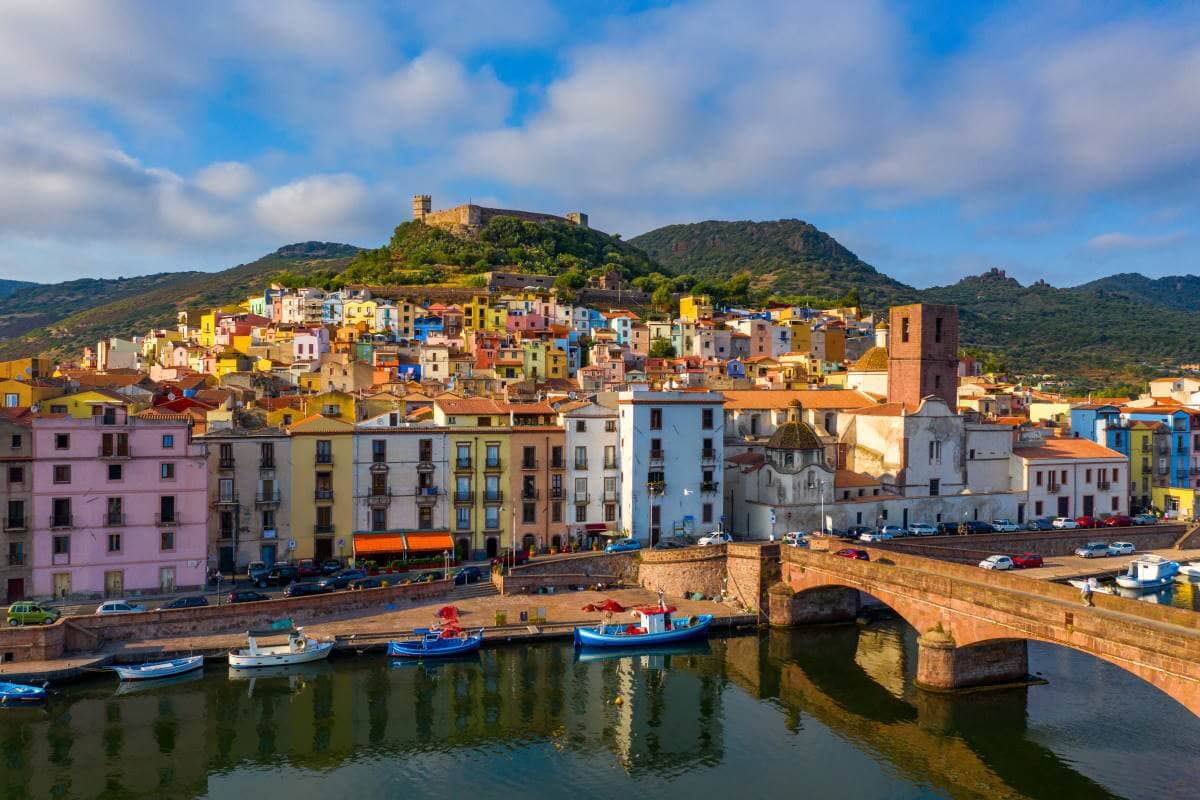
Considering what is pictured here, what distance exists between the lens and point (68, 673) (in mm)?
37344

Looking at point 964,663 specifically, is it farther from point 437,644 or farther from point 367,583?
point 367,583

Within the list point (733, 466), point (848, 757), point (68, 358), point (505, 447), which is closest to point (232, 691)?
point (505, 447)

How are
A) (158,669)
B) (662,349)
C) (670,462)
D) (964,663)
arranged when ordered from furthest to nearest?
(662,349) → (670,462) → (158,669) → (964,663)

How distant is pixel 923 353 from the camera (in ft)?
225

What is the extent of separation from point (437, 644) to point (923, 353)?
43.2 metres

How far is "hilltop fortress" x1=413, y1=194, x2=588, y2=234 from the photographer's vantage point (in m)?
171

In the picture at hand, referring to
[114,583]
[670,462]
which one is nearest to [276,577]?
[114,583]

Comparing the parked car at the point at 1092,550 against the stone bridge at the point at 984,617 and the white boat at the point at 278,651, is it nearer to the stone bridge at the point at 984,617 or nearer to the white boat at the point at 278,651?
the stone bridge at the point at 984,617

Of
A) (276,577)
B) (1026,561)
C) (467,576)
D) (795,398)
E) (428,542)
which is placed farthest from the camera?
(795,398)

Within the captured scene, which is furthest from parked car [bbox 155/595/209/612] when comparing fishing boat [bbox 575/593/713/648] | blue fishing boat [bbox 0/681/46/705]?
fishing boat [bbox 575/593/713/648]

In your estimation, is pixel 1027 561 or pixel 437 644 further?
pixel 1027 561

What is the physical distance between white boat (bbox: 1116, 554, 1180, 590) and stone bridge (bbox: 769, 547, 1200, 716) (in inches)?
697

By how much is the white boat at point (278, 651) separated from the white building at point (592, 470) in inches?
709

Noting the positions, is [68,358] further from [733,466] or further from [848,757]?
[848,757]
